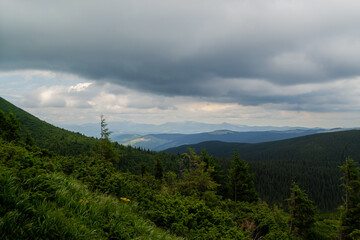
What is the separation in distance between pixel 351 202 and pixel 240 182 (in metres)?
15.0

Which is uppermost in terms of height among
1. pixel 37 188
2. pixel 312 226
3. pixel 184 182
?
pixel 37 188

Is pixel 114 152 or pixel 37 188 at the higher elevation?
pixel 37 188

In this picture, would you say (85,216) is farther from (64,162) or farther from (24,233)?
(64,162)

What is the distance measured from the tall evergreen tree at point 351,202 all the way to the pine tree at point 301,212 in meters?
4.19

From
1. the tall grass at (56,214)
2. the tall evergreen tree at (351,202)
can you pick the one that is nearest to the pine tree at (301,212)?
the tall evergreen tree at (351,202)

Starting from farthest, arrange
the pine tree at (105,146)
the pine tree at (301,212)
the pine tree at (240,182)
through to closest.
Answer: the pine tree at (105,146) < the pine tree at (240,182) < the pine tree at (301,212)

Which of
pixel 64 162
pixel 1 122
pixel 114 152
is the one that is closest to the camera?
pixel 64 162

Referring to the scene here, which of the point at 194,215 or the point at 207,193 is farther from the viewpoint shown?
the point at 207,193

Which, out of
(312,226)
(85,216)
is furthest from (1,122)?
(312,226)

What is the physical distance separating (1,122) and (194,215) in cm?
4519

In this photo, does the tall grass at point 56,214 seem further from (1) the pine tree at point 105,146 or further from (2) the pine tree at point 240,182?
(1) the pine tree at point 105,146

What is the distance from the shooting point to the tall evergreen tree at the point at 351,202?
2584 cm

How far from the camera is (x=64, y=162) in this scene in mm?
12094

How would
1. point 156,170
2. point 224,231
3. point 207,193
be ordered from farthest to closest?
point 156,170
point 207,193
point 224,231
